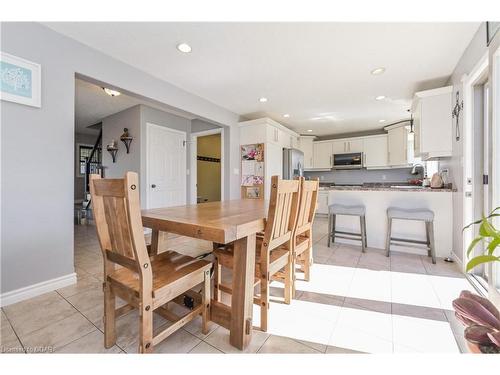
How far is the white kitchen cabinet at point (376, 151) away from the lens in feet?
16.9

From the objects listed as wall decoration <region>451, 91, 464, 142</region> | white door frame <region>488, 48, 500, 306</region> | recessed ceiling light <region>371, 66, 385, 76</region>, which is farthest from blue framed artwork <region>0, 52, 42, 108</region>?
wall decoration <region>451, 91, 464, 142</region>

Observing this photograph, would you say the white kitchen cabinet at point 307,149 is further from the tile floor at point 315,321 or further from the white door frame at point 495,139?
the white door frame at point 495,139

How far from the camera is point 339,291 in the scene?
183cm

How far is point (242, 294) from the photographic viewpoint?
117cm

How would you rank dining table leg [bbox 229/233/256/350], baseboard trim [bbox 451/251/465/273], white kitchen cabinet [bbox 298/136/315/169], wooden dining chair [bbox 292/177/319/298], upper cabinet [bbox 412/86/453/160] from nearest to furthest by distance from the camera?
1. dining table leg [bbox 229/233/256/350]
2. wooden dining chair [bbox 292/177/319/298]
3. baseboard trim [bbox 451/251/465/273]
4. upper cabinet [bbox 412/86/453/160]
5. white kitchen cabinet [bbox 298/136/315/169]

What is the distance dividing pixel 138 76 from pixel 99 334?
257 cm

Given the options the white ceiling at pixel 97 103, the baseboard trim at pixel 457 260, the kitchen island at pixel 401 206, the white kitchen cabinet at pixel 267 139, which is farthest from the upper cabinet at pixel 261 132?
the baseboard trim at pixel 457 260

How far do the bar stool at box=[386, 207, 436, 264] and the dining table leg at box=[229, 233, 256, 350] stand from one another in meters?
2.33

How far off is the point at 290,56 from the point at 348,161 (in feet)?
13.0

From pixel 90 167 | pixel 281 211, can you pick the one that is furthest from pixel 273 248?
pixel 90 167

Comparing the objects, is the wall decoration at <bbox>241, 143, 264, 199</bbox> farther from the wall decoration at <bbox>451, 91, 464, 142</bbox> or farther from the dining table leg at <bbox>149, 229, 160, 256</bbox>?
the wall decoration at <bbox>451, 91, 464, 142</bbox>

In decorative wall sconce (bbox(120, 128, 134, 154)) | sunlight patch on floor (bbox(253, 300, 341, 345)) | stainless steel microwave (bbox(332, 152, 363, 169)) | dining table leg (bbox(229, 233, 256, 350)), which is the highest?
decorative wall sconce (bbox(120, 128, 134, 154))

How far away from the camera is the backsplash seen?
5288 mm

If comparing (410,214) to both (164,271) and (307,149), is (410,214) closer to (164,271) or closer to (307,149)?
(164,271)
